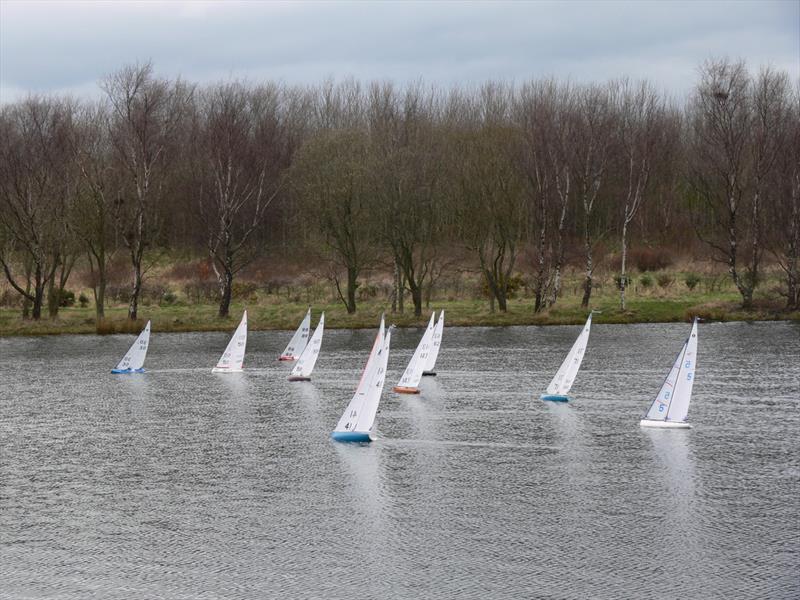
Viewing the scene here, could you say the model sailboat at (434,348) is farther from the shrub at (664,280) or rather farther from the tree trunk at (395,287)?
the shrub at (664,280)

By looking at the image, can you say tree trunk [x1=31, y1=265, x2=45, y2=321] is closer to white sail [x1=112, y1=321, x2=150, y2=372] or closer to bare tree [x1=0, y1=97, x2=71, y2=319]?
bare tree [x1=0, y1=97, x2=71, y2=319]

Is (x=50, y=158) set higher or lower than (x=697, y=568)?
higher

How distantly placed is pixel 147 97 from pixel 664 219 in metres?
56.1

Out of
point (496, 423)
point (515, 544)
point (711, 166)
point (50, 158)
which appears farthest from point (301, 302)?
point (515, 544)

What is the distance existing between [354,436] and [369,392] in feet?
5.73

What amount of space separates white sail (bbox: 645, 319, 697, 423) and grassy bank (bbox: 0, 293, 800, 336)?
39.1m

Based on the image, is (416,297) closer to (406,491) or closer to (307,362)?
(307,362)

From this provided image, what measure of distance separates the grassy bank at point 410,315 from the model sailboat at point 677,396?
39069 millimetres

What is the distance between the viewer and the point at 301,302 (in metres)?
85.8

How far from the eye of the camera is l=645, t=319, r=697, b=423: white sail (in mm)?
35125

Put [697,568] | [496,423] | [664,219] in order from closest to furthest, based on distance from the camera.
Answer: [697,568] < [496,423] < [664,219]

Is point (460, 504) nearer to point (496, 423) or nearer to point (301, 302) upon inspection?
point (496, 423)

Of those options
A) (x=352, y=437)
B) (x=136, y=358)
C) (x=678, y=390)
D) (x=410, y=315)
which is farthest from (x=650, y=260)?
(x=352, y=437)

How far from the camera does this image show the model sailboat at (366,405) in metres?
33.6
